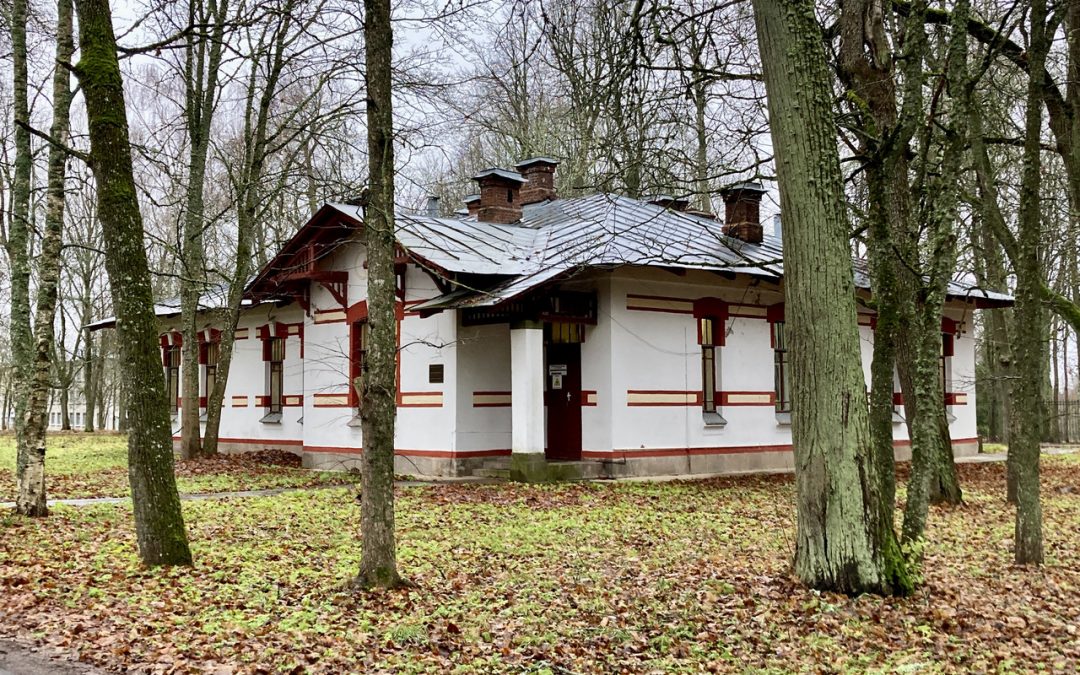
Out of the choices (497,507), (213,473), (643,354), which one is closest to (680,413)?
(643,354)

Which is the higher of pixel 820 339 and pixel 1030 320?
pixel 1030 320

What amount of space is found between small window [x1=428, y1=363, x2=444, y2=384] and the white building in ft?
0.09

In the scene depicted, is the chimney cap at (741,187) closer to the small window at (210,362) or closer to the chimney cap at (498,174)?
the chimney cap at (498,174)

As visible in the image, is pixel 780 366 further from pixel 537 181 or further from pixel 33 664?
pixel 33 664

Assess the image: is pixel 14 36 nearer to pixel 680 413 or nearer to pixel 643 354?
pixel 643 354

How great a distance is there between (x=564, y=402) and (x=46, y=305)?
1000 cm

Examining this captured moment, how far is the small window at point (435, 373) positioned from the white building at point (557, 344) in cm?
3

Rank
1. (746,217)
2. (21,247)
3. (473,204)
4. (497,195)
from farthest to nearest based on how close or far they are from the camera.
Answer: (473,204)
(746,217)
(497,195)
(21,247)

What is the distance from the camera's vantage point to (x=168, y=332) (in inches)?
1081

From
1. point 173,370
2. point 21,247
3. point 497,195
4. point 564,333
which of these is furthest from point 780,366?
point 173,370

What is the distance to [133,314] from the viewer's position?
27.3 feet

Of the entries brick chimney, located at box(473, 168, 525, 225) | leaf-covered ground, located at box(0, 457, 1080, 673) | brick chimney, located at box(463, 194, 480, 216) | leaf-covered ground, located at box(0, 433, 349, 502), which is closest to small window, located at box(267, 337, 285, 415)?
leaf-covered ground, located at box(0, 433, 349, 502)

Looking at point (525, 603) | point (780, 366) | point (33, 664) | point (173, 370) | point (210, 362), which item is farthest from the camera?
point (173, 370)

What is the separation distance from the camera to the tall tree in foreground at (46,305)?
10867 mm
